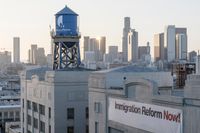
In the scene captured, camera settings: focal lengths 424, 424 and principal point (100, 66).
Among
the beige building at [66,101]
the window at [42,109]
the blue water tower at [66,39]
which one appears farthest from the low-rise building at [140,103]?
the blue water tower at [66,39]

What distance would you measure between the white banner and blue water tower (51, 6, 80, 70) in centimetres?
2846

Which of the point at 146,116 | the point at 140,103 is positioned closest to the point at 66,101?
the point at 140,103

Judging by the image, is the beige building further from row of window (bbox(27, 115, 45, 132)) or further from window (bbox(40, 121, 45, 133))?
row of window (bbox(27, 115, 45, 132))

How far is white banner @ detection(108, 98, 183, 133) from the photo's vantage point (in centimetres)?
3012

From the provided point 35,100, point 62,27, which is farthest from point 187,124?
point 62,27

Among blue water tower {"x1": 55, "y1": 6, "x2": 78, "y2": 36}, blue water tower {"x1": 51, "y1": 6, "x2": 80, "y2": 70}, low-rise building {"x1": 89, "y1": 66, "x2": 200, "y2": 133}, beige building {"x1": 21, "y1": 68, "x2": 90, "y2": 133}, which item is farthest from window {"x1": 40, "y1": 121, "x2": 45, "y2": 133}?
low-rise building {"x1": 89, "y1": 66, "x2": 200, "y2": 133}

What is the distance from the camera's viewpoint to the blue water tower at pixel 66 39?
65625mm

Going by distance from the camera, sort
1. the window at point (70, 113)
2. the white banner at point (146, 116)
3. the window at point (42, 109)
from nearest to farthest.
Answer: the white banner at point (146, 116) < the window at point (70, 113) < the window at point (42, 109)

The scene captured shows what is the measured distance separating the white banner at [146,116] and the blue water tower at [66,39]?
2846 centimetres

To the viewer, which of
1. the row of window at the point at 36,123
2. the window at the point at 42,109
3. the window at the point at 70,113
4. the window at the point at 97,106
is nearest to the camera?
the window at the point at 97,106

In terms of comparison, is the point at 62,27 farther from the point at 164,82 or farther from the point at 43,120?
the point at 164,82

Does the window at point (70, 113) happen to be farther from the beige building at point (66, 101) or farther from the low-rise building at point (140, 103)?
the low-rise building at point (140, 103)

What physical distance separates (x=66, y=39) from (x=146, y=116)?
3468 centimetres

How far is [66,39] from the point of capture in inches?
2591
